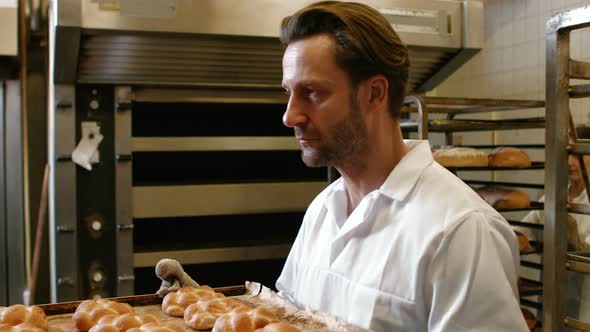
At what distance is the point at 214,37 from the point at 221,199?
0.76 metres

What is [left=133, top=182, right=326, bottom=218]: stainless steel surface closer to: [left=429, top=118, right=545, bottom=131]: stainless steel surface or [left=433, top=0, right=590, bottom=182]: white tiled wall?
[left=429, top=118, right=545, bottom=131]: stainless steel surface

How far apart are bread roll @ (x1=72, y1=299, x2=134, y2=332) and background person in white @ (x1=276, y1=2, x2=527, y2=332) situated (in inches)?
20.3

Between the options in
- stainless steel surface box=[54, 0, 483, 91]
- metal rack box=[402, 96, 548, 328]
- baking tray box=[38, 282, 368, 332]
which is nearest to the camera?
baking tray box=[38, 282, 368, 332]

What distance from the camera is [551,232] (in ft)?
7.23

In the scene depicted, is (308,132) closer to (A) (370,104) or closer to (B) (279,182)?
(A) (370,104)

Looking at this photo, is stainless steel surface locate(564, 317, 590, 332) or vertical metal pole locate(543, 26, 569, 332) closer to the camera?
stainless steel surface locate(564, 317, 590, 332)

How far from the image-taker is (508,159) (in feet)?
9.66

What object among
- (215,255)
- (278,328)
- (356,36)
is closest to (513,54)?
(215,255)

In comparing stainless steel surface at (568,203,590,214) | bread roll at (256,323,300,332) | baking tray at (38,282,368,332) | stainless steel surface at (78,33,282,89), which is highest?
stainless steel surface at (78,33,282,89)

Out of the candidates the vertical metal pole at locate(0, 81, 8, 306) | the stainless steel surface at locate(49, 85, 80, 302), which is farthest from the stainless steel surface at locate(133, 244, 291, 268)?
the vertical metal pole at locate(0, 81, 8, 306)

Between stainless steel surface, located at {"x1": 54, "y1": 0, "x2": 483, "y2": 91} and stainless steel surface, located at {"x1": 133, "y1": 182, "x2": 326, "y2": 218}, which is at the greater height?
stainless steel surface, located at {"x1": 54, "y1": 0, "x2": 483, "y2": 91}

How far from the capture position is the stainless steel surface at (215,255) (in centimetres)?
276

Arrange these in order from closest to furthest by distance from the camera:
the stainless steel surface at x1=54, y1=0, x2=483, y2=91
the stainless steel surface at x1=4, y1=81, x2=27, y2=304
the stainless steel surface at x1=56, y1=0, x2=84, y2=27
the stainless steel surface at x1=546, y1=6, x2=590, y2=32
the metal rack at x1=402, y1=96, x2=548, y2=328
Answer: the stainless steel surface at x1=546, y1=6, x2=590, y2=32 → the stainless steel surface at x1=56, y1=0, x2=84, y2=27 → the stainless steel surface at x1=54, y1=0, x2=483, y2=91 → the metal rack at x1=402, y1=96, x2=548, y2=328 → the stainless steel surface at x1=4, y1=81, x2=27, y2=304

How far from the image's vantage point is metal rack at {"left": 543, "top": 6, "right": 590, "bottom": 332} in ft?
A: 6.98
